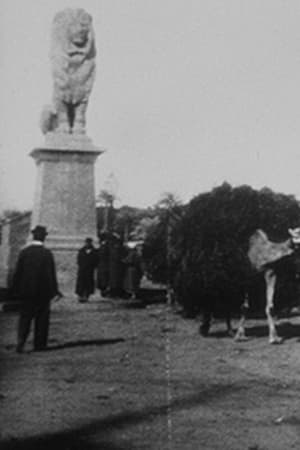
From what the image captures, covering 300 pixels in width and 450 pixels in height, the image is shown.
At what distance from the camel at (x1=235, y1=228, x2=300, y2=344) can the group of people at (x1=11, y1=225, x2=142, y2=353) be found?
2805mm

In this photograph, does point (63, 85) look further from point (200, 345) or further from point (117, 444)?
point (117, 444)

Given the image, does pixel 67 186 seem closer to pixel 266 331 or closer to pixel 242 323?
pixel 266 331

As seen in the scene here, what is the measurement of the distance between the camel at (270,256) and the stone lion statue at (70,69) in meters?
11.8

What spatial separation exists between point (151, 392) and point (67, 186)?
14681 mm

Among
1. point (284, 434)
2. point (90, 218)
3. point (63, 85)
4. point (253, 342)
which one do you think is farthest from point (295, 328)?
point (63, 85)

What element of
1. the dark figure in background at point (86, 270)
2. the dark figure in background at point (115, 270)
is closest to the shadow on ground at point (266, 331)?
the dark figure in background at point (86, 270)

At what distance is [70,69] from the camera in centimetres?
2273

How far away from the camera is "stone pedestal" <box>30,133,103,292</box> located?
72.9ft

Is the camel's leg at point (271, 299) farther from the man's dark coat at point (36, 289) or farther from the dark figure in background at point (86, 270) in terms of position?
the dark figure in background at point (86, 270)

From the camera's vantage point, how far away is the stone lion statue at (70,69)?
2267cm

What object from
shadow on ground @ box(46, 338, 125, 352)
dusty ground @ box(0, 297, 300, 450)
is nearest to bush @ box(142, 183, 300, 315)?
dusty ground @ box(0, 297, 300, 450)

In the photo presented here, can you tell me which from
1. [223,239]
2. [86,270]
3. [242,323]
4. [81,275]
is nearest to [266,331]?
[242,323]

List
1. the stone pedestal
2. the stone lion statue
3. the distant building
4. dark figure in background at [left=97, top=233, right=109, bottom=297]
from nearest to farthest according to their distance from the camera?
dark figure in background at [left=97, top=233, right=109, bottom=297] → the stone pedestal → the stone lion statue → the distant building

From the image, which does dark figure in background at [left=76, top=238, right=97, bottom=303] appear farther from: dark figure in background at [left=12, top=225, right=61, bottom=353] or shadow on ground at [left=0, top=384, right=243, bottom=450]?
shadow on ground at [left=0, top=384, right=243, bottom=450]
